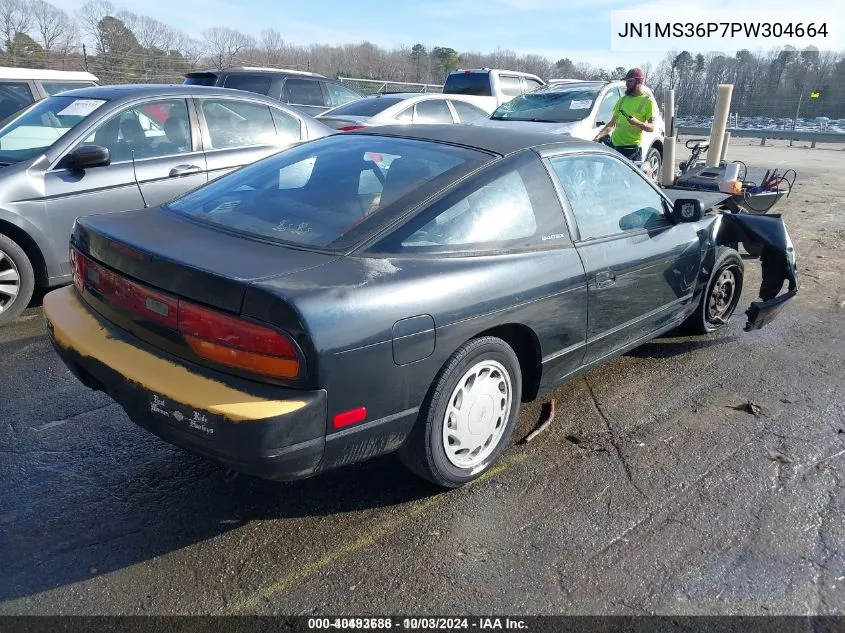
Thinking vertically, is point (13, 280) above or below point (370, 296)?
below

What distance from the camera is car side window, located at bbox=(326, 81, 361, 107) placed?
12094mm

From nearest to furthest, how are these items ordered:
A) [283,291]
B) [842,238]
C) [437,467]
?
[283,291] → [437,467] → [842,238]

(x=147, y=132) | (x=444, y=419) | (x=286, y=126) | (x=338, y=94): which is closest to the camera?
(x=444, y=419)

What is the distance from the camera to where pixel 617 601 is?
7.77ft

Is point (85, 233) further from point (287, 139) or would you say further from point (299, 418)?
point (287, 139)

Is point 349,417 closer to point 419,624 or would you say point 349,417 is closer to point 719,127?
point 419,624

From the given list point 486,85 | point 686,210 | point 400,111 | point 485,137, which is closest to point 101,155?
point 485,137

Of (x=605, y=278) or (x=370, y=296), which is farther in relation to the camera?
(x=605, y=278)

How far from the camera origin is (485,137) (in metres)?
3.46

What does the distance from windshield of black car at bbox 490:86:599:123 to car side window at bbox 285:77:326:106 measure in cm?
339

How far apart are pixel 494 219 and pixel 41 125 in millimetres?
4242

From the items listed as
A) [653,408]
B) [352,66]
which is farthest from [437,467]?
[352,66]

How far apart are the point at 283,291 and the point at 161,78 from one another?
25.8 metres

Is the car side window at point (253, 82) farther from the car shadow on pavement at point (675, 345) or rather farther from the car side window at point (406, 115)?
the car shadow on pavement at point (675, 345)
